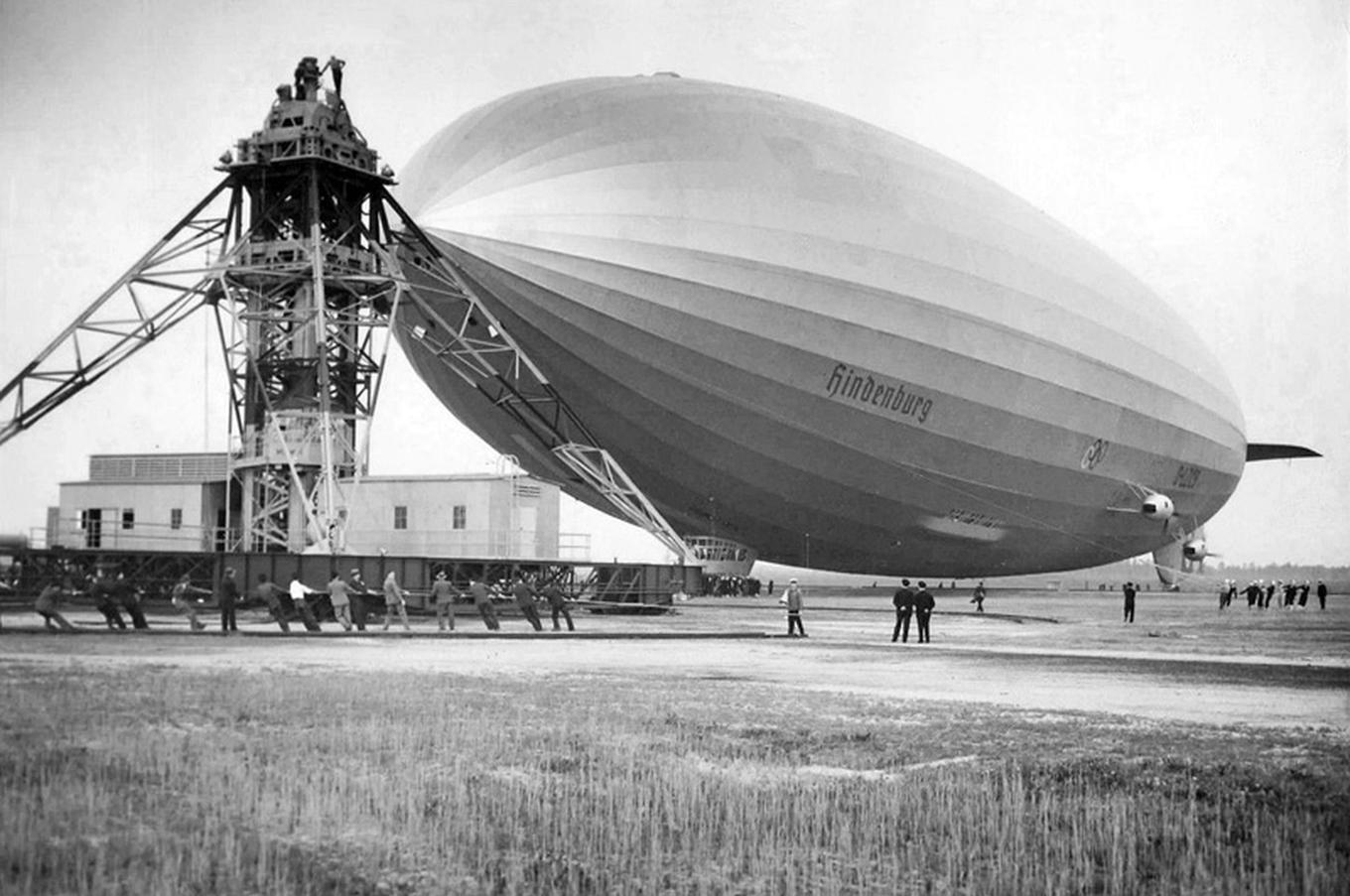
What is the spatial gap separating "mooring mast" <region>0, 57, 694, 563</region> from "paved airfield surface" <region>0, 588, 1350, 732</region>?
5.09m

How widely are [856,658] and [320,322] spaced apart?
15.5 meters

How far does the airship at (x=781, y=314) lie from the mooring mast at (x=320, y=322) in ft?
3.47

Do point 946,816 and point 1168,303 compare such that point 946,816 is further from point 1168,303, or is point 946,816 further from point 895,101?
point 1168,303

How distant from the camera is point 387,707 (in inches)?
519

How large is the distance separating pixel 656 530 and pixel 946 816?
26.3 metres

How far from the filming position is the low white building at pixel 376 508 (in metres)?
36.3

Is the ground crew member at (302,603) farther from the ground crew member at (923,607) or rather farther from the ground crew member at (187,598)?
the ground crew member at (923,607)

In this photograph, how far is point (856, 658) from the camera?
24.1m

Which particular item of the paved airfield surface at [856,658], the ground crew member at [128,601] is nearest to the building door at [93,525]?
the paved airfield surface at [856,658]

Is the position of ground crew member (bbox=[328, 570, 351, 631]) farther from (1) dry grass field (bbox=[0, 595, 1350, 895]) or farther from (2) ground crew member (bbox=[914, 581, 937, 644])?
(2) ground crew member (bbox=[914, 581, 937, 644])

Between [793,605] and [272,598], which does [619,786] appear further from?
[793,605]

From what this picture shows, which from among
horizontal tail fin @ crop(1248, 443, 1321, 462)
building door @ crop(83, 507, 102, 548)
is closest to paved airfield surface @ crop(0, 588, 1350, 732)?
building door @ crop(83, 507, 102, 548)

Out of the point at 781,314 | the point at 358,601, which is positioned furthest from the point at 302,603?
the point at 781,314

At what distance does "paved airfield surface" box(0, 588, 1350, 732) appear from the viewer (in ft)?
51.8
